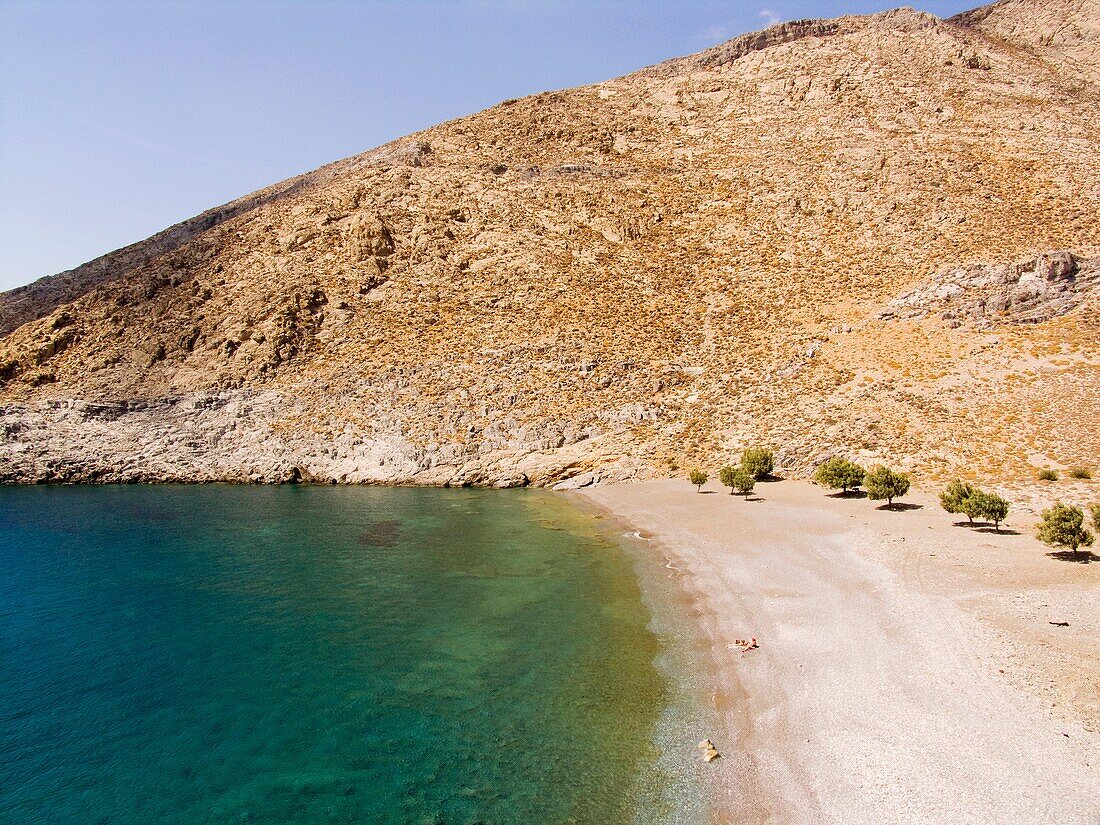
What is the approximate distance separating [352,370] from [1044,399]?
47154 millimetres

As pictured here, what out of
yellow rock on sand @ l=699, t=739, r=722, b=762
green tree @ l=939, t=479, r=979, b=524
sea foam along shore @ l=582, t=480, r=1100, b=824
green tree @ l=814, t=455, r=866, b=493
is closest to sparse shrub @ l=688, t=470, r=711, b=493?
green tree @ l=814, t=455, r=866, b=493

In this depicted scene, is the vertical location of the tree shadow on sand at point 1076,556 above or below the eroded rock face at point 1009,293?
below

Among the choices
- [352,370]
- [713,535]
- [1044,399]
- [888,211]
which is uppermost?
[888,211]

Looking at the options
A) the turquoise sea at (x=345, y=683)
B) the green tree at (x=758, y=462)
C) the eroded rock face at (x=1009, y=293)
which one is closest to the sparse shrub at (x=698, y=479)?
the green tree at (x=758, y=462)

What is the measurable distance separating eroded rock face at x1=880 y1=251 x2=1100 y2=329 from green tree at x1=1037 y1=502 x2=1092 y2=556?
1020 inches

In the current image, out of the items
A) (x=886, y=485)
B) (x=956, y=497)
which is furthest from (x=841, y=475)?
(x=956, y=497)

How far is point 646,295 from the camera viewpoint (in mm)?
53406

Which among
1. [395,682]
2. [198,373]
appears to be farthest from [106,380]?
[395,682]

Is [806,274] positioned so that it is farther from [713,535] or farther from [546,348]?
[713,535]

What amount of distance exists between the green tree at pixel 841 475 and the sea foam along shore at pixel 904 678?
746 cm

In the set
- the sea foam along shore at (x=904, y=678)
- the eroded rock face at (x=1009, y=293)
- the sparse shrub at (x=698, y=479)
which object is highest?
the eroded rock face at (x=1009, y=293)

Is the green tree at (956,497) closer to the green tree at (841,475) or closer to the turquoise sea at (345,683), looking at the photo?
the green tree at (841,475)

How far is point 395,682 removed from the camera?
14.4m

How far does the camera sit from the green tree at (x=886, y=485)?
27.8 m
